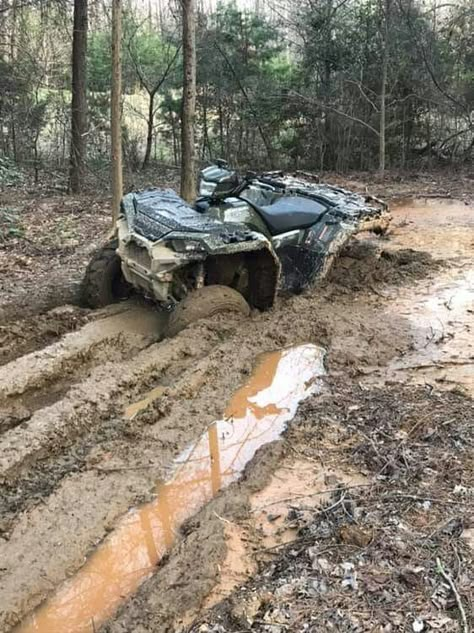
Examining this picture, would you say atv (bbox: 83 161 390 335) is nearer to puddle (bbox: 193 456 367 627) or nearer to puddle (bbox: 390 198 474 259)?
puddle (bbox: 390 198 474 259)

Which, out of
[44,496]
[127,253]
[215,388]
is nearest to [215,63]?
[127,253]

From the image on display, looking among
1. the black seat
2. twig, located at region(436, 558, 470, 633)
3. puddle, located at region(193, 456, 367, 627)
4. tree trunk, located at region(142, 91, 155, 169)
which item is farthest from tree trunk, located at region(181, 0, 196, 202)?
twig, located at region(436, 558, 470, 633)

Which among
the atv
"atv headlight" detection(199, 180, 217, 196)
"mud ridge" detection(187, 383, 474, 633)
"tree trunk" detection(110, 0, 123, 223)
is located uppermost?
"tree trunk" detection(110, 0, 123, 223)

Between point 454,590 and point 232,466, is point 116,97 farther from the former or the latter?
point 454,590

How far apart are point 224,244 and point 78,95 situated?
10977mm

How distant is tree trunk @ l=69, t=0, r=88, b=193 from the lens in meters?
15.6

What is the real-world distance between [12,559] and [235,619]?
1339 millimetres

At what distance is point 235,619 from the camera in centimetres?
314

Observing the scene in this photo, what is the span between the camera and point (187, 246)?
21.5 ft

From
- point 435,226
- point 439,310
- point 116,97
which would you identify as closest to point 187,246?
point 439,310

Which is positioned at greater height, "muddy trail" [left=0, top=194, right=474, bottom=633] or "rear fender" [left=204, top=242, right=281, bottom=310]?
"rear fender" [left=204, top=242, right=281, bottom=310]

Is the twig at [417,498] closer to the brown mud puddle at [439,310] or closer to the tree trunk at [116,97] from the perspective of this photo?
the brown mud puddle at [439,310]

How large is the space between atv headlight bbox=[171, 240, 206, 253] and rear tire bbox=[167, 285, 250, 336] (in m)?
0.53

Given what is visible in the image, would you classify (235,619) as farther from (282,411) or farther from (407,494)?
(282,411)
